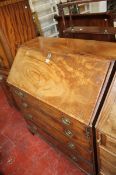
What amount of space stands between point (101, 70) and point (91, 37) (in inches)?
86.3

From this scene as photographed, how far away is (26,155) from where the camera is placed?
198 cm

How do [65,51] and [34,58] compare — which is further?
[34,58]

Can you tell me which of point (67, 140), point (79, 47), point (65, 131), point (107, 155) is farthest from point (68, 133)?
point (79, 47)

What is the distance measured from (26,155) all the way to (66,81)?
3.89ft

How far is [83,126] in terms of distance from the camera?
3.59 feet

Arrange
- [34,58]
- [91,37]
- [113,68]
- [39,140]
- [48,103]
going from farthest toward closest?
1. [91,37]
2. [39,140]
3. [34,58]
4. [48,103]
5. [113,68]

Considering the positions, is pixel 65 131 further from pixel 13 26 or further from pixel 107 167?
pixel 13 26

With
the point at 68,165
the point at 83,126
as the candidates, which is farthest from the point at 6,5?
the point at 68,165

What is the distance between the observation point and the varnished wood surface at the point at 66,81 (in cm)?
109

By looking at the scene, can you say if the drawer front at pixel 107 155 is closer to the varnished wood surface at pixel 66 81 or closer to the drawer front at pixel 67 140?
the drawer front at pixel 67 140

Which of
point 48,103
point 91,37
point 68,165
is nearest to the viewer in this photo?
point 48,103

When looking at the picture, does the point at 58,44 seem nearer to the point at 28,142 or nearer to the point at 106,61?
the point at 106,61

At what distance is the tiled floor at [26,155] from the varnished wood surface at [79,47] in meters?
1.17

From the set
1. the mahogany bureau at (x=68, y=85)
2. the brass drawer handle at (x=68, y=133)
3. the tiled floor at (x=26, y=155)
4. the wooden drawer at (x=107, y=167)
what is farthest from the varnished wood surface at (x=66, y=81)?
the tiled floor at (x=26, y=155)
